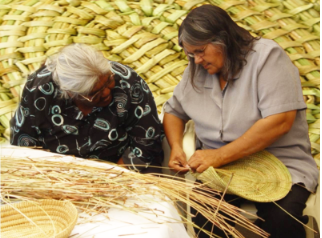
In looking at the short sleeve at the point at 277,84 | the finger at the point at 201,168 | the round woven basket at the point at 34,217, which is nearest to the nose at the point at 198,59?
the short sleeve at the point at 277,84

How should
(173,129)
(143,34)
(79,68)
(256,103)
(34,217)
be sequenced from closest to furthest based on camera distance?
(34,217) < (79,68) < (256,103) < (173,129) < (143,34)

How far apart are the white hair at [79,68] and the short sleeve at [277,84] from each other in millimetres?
695

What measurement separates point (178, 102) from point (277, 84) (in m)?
0.58

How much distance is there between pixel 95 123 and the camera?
218 centimetres

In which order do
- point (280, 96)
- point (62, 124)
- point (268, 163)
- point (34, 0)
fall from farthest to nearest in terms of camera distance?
point (34, 0) → point (62, 124) → point (268, 163) → point (280, 96)

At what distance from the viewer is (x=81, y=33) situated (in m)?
2.95

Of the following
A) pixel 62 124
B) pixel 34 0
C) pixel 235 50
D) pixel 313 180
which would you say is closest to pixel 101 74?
pixel 62 124

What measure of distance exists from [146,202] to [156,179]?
0.28 ft

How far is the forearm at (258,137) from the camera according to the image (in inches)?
74.6

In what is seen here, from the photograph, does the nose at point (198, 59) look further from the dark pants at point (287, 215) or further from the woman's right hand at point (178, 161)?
the dark pants at point (287, 215)

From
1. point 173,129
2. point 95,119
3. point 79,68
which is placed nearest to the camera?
point 79,68

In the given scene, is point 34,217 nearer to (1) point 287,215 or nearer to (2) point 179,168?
(2) point 179,168

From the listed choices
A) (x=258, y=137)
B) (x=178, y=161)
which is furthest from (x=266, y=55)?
(x=178, y=161)

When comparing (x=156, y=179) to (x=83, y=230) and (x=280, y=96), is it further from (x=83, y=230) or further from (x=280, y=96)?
(x=280, y=96)
